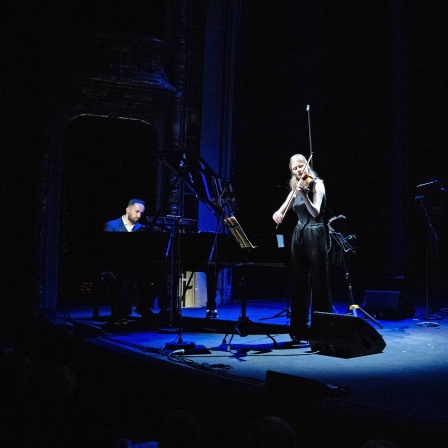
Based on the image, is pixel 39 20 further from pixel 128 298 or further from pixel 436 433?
pixel 436 433

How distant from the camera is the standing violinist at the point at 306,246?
543 cm

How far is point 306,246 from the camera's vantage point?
18.1ft

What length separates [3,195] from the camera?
28.6ft

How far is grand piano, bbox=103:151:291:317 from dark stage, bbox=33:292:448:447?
766mm

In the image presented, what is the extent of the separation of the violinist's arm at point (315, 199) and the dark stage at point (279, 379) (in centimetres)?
113

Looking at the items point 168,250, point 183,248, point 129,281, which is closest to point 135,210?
point 129,281

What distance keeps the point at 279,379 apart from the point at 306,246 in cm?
245

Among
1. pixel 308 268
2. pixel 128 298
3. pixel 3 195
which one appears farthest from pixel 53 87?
pixel 308 268

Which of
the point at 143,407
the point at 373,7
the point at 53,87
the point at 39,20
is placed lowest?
the point at 143,407

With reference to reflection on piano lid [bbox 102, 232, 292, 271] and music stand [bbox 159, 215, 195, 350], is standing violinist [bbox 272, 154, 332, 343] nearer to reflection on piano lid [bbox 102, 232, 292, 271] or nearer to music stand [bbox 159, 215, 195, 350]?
reflection on piano lid [bbox 102, 232, 292, 271]

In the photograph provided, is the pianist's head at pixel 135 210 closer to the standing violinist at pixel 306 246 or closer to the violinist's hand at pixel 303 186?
the standing violinist at pixel 306 246

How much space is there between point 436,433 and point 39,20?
8500mm

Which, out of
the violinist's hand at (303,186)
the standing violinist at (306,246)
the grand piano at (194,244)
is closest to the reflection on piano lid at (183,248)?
the grand piano at (194,244)

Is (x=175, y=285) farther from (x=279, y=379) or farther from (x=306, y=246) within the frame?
(x=279, y=379)
